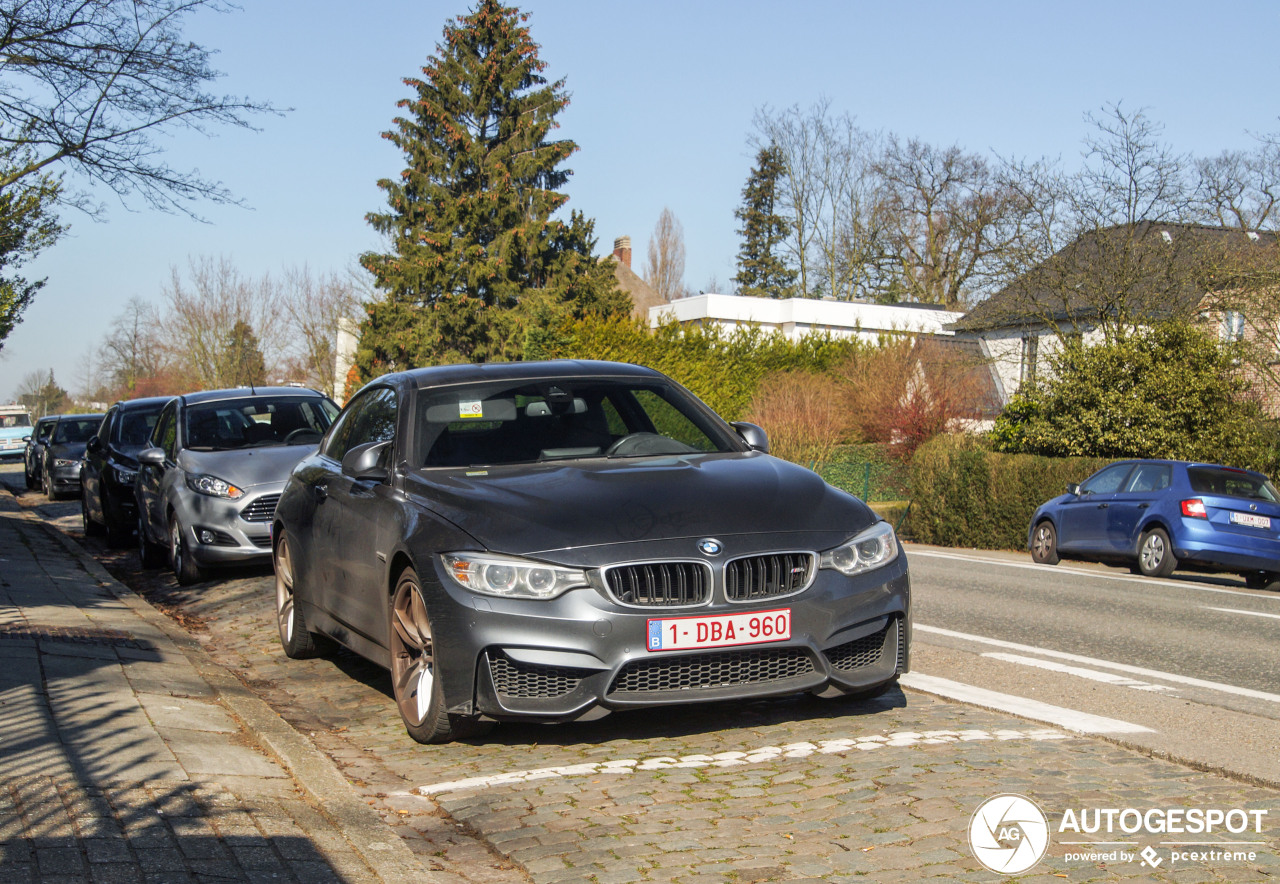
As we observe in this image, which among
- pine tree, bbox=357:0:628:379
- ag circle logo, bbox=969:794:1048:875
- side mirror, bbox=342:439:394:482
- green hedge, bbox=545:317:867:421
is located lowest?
ag circle logo, bbox=969:794:1048:875

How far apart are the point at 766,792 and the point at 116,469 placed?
13458 millimetres

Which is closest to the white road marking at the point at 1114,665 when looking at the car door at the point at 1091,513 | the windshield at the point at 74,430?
the car door at the point at 1091,513

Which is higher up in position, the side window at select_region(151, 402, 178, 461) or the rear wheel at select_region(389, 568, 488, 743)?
the side window at select_region(151, 402, 178, 461)

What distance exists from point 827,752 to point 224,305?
→ 65492 mm

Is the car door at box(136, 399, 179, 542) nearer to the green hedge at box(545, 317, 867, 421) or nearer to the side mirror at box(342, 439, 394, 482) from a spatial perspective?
the side mirror at box(342, 439, 394, 482)

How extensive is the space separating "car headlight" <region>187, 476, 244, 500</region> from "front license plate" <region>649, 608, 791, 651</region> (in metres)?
7.53

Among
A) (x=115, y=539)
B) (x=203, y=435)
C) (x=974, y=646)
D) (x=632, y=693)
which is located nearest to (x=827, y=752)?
(x=632, y=693)

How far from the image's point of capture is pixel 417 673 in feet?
18.0

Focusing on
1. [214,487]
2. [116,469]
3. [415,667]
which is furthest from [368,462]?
[116,469]

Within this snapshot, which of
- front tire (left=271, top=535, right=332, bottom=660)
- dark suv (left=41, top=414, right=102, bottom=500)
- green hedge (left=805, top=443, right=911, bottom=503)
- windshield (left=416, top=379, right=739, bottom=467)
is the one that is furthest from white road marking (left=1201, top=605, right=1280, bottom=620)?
dark suv (left=41, top=414, right=102, bottom=500)

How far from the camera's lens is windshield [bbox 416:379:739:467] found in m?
6.17

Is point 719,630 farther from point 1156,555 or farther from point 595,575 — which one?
point 1156,555

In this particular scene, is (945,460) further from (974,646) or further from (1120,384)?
(974,646)

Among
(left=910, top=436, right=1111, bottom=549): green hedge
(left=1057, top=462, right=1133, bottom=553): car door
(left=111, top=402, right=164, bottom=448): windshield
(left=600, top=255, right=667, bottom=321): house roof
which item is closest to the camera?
(left=111, top=402, right=164, bottom=448): windshield
